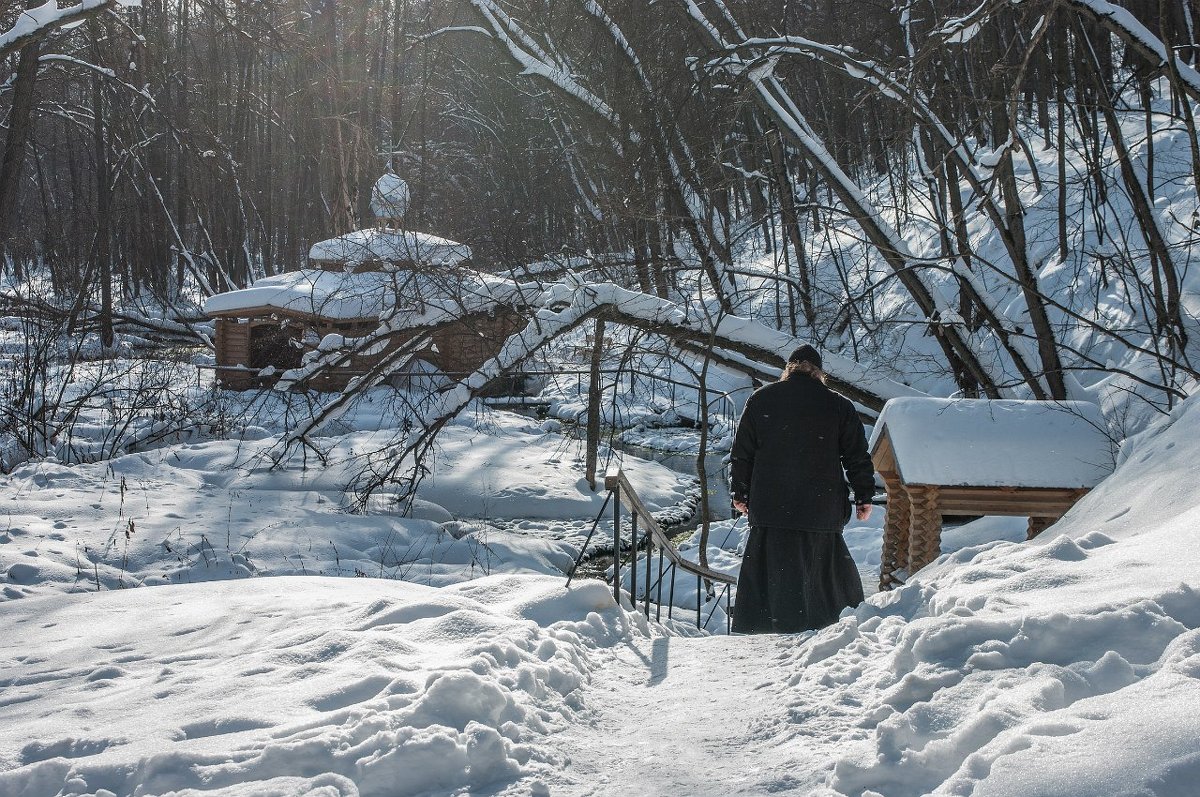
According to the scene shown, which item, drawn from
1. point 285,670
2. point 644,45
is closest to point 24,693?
point 285,670

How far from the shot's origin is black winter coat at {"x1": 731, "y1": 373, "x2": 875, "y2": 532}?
198 inches

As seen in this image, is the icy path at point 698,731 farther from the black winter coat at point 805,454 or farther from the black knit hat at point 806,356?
the black knit hat at point 806,356

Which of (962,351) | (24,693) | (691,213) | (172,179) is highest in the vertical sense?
(172,179)

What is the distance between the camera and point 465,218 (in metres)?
21.9

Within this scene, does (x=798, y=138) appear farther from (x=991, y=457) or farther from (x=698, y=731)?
(x=698, y=731)

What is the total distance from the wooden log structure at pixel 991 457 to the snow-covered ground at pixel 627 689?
5.72 feet

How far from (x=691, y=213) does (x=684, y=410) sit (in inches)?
457

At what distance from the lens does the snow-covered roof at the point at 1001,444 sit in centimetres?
641

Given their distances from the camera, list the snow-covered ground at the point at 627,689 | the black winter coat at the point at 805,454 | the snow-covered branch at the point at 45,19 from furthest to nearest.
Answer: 1. the snow-covered branch at the point at 45,19
2. the black winter coat at the point at 805,454
3. the snow-covered ground at the point at 627,689

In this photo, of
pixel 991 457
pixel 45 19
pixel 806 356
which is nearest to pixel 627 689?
pixel 806 356

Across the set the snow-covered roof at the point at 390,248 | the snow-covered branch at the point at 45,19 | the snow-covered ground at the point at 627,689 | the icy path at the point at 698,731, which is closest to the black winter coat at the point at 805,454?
the snow-covered ground at the point at 627,689

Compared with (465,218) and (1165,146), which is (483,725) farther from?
(465,218)

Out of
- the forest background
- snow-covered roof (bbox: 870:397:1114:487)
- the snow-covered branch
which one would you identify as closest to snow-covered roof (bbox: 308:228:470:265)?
the forest background

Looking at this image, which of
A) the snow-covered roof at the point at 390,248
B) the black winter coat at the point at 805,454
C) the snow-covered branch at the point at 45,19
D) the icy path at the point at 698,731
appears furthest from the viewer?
the snow-covered roof at the point at 390,248
